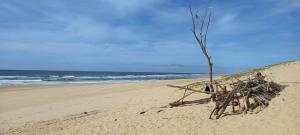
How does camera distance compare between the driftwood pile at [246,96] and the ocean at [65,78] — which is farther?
the ocean at [65,78]

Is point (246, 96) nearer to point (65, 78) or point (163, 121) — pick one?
point (163, 121)

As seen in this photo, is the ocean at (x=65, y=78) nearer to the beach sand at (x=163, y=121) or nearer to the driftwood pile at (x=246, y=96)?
the beach sand at (x=163, y=121)

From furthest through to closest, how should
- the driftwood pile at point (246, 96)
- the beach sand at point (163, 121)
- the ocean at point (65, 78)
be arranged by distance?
the ocean at point (65, 78) < the driftwood pile at point (246, 96) < the beach sand at point (163, 121)

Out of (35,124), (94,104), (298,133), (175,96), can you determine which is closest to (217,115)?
(298,133)

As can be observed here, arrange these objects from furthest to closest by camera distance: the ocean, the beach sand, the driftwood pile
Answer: the ocean, the driftwood pile, the beach sand

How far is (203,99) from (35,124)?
6.16 m

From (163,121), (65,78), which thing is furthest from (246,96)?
(65,78)

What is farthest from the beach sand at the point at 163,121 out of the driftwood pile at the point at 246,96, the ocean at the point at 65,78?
the ocean at the point at 65,78

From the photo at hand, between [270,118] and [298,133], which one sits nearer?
[298,133]

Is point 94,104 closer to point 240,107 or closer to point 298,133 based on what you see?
point 240,107

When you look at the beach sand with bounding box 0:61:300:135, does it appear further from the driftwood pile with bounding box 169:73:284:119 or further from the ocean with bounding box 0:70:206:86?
the ocean with bounding box 0:70:206:86

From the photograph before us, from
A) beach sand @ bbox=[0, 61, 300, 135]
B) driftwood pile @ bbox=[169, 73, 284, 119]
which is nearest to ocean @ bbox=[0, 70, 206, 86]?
beach sand @ bbox=[0, 61, 300, 135]

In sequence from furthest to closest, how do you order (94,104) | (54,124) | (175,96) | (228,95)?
(94,104) → (175,96) → (54,124) → (228,95)

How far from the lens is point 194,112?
456 inches
